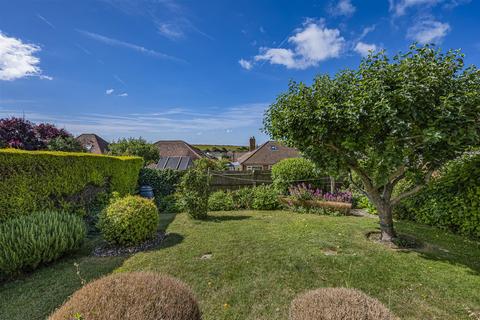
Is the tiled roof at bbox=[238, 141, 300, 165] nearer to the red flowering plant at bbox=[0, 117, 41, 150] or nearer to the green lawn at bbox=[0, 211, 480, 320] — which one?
the red flowering plant at bbox=[0, 117, 41, 150]

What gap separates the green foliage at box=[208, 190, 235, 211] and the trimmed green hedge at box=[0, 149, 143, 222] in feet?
11.9

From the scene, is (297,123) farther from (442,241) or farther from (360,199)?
(360,199)

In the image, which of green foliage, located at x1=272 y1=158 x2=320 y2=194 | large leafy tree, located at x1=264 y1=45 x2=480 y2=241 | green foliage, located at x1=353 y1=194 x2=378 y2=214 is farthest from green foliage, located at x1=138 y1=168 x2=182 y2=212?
green foliage, located at x1=353 y1=194 x2=378 y2=214

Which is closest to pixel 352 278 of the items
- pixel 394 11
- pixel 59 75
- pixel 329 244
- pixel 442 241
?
pixel 329 244

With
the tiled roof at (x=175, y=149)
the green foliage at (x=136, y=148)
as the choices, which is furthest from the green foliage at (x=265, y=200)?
the tiled roof at (x=175, y=149)

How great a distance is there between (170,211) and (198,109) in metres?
8.32

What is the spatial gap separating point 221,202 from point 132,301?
24.9 ft

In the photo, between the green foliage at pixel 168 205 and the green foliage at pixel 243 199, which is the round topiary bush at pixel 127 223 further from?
the green foliage at pixel 243 199

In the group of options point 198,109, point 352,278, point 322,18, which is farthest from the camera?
point 198,109

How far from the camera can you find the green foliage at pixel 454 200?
543 cm

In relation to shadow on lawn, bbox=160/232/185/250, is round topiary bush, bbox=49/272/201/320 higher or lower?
higher

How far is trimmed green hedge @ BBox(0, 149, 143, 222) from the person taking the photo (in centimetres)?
496

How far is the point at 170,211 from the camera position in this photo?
29.8ft

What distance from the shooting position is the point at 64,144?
10289 mm
